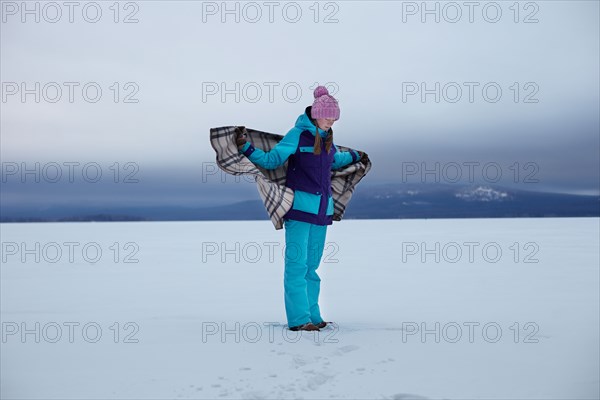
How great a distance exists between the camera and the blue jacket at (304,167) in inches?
196

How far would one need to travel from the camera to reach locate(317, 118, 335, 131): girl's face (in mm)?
5055

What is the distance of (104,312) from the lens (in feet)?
19.7

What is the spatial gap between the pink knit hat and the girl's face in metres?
0.05

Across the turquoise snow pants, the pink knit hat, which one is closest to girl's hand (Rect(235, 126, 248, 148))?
the pink knit hat

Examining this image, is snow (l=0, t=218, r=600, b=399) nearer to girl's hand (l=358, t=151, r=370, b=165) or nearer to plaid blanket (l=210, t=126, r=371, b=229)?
plaid blanket (l=210, t=126, r=371, b=229)

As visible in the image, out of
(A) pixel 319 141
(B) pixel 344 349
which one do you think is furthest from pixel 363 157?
(B) pixel 344 349

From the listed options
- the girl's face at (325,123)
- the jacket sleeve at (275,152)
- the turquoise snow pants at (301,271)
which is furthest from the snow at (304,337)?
the girl's face at (325,123)

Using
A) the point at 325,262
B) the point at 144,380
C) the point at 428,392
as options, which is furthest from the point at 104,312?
the point at 325,262

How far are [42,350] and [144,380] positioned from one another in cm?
135

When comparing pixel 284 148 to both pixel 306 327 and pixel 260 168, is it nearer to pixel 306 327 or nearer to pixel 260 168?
pixel 260 168

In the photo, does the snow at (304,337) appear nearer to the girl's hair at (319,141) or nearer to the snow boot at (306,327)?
the snow boot at (306,327)

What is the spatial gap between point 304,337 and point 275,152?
160 centimetres

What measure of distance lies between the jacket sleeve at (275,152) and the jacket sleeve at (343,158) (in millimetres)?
562

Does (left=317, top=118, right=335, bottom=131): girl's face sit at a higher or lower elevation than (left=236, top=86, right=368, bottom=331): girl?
higher
